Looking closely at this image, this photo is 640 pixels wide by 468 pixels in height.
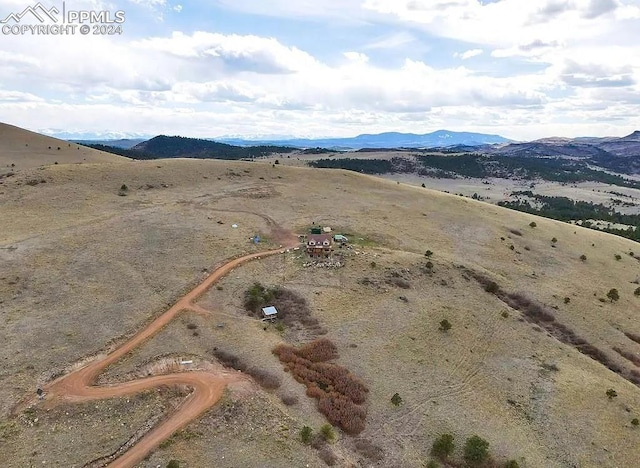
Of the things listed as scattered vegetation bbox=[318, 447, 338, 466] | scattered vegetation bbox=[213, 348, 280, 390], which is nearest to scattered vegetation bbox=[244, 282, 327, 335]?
scattered vegetation bbox=[213, 348, 280, 390]

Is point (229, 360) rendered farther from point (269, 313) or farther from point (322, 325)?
point (322, 325)

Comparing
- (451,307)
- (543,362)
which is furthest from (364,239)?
(543,362)

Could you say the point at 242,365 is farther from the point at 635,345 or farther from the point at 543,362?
the point at 635,345

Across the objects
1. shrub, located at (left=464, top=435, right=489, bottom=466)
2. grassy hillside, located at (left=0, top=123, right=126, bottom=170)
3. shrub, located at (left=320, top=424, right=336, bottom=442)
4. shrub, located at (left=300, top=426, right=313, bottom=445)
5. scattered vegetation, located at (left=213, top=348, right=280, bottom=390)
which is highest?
grassy hillside, located at (left=0, top=123, right=126, bottom=170)

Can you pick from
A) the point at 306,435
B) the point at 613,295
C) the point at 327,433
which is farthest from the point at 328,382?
the point at 613,295

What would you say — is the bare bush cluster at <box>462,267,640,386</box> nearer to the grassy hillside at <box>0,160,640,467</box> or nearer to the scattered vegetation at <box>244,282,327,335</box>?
the grassy hillside at <box>0,160,640,467</box>

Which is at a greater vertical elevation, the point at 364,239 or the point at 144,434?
the point at 364,239
